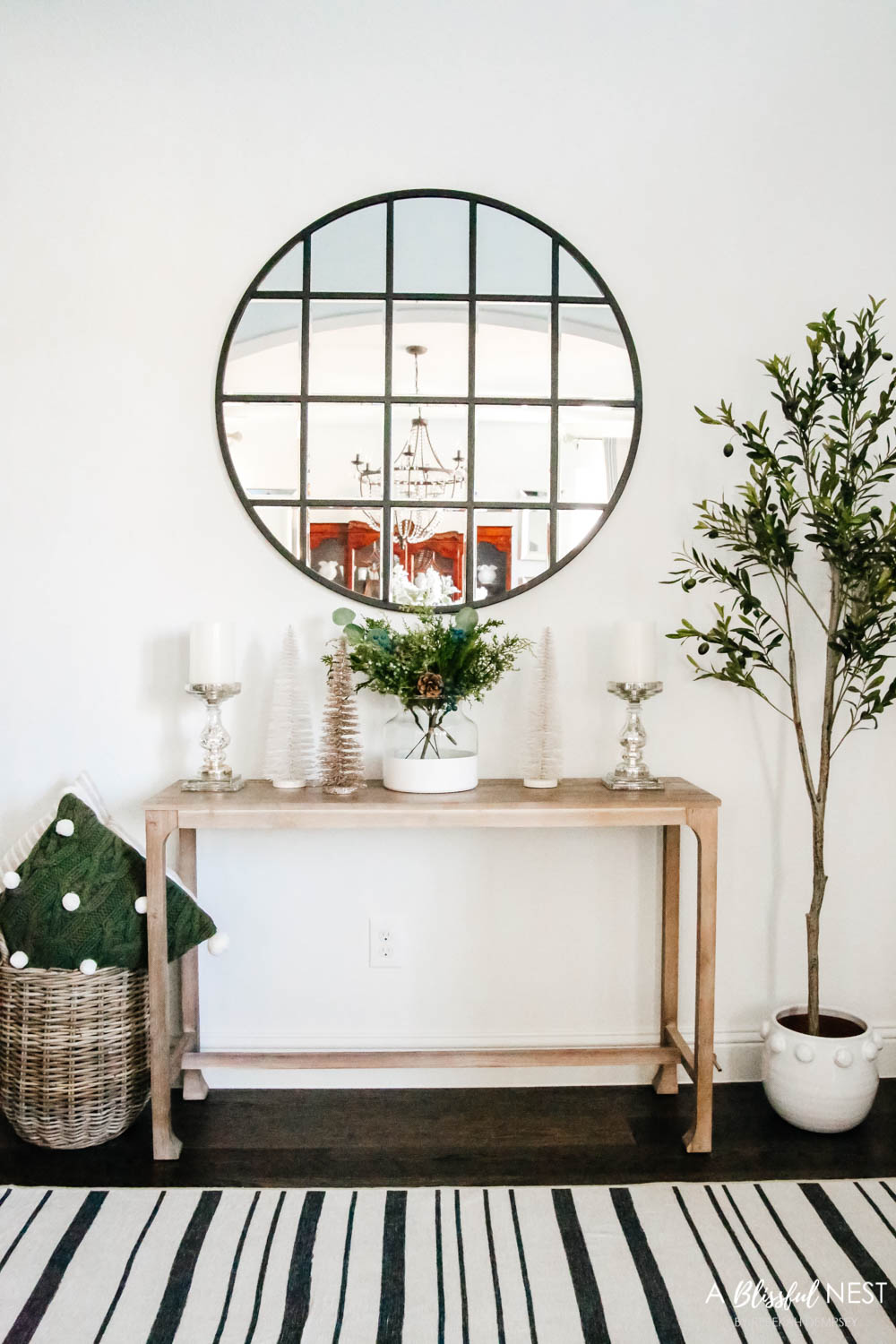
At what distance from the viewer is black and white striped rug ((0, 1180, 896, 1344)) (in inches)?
54.4

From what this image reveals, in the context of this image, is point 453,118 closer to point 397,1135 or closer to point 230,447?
point 230,447

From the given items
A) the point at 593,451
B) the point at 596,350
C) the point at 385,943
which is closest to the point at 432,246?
the point at 596,350

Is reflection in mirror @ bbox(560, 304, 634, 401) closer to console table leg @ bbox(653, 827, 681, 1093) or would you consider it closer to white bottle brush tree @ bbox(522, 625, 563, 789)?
white bottle brush tree @ bbox(522, 625, 563, 789)

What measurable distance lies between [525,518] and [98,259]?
3.77 feet

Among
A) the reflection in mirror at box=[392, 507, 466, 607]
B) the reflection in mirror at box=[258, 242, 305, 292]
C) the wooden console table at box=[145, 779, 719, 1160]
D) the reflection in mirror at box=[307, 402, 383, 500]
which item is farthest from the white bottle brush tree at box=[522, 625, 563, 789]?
the reflection in mirror at box=[258, 242, 305, 292]

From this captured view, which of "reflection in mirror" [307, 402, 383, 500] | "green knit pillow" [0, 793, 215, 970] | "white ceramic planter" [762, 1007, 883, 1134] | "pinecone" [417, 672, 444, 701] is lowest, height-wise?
"white ceramic planter" [762, 1007, 883, 1134]

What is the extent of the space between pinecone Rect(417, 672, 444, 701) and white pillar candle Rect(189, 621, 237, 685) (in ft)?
1.39

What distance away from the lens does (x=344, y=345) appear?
84.4 inches

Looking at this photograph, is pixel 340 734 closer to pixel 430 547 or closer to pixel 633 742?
pixel 430 547

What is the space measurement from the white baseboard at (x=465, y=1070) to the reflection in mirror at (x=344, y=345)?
5.01ft

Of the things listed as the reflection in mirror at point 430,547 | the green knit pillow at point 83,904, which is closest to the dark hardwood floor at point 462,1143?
the green knit pillow at point 83,904

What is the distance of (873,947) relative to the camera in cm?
223

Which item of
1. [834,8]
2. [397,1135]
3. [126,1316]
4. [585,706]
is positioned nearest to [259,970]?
[397,1135]

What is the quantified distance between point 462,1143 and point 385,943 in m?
0.47
